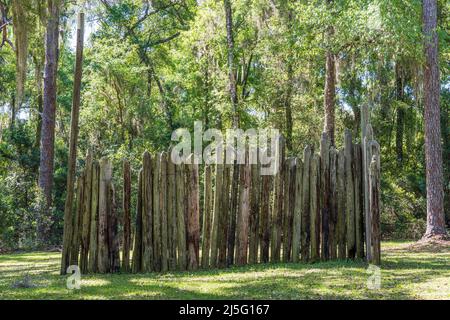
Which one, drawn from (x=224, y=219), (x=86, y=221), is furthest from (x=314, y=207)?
(x=86, y=221)

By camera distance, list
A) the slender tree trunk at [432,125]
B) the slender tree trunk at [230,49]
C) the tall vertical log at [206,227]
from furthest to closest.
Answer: the slender tree trunk at [230,49] → the slender tree trunk at [432,125] → the tall vertical log at [206,227]

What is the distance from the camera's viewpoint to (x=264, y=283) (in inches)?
270

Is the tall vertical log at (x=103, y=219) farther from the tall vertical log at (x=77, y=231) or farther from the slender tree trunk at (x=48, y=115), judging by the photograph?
the slender tree trunk at (x=48, y=115)

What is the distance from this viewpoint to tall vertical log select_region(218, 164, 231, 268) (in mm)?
8430

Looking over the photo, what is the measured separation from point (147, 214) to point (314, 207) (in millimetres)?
2488

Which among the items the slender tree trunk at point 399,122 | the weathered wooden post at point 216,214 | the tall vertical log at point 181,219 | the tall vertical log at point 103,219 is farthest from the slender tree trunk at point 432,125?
the tall vertical log at point 103,219

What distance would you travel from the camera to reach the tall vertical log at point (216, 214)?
836 centimetres

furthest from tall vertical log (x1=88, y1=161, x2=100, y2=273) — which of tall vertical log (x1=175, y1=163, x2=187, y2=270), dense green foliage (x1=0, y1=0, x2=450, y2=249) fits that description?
dense green foliage (x1=0, y1=0, x2=450, y2=249)

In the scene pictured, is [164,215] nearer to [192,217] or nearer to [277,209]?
[192,217]

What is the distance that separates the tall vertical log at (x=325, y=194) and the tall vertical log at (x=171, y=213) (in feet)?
7.35

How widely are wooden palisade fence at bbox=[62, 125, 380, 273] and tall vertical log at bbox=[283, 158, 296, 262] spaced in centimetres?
2

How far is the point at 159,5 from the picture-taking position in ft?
85.1
